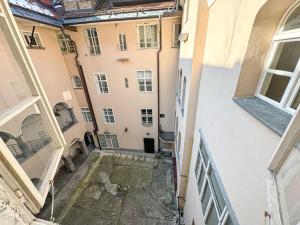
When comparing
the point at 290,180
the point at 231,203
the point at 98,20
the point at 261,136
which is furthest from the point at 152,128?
the point at 290,180

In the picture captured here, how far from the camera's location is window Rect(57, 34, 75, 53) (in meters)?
9.26

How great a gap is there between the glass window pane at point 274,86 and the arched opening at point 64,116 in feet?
35.7

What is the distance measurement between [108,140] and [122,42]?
7.91m

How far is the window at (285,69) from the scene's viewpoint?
1.49 meters

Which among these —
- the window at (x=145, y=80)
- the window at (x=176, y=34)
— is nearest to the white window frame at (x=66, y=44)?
the window at (x=145, y=80)

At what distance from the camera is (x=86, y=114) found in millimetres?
11719

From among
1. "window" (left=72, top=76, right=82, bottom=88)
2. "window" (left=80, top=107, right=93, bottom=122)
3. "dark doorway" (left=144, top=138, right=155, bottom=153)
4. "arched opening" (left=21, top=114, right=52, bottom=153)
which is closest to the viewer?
"arched opening" (left=21, top=114, right=52, bottom=153)

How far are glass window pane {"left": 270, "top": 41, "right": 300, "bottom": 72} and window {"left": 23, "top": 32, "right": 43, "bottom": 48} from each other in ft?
32.9

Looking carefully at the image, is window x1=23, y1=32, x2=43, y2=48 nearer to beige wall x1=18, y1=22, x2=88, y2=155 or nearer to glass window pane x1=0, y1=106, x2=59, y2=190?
beige wall x1=18, y1=22, x2=88, y2=155

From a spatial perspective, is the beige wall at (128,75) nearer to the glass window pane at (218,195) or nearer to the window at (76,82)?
the window at (76,82)

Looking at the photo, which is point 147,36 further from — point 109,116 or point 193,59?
point 109,116

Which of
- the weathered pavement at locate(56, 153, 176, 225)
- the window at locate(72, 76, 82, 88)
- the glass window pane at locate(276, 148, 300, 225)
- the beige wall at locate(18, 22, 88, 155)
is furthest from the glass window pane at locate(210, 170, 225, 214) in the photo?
the window at locate(72, 76, 82, 88)

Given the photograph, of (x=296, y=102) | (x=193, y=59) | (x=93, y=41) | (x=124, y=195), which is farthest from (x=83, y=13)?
(x=124, y=195)

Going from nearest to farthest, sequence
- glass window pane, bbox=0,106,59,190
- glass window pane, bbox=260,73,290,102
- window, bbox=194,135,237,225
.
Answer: glass window pane, bbox=260,73,290,102 → glass window pane, bbox=0,106,59,190 → window, bbox=194,135,237,225
